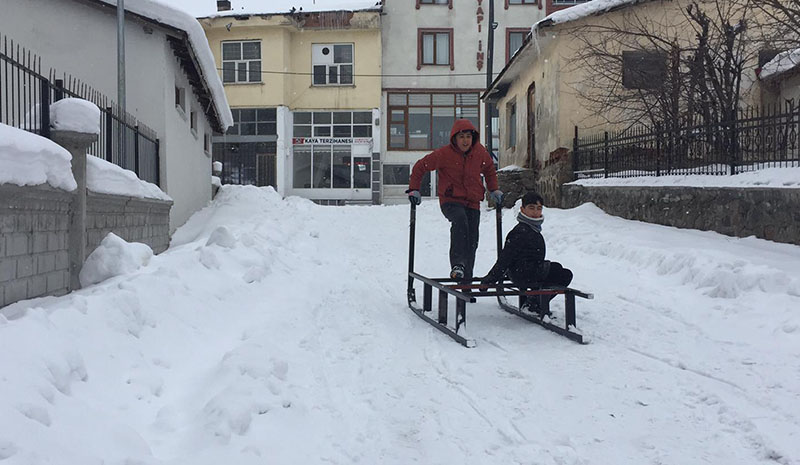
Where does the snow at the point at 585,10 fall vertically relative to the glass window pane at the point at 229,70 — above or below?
below

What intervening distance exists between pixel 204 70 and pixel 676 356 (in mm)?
13642

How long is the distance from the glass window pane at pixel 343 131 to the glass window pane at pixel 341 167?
24.3 inches

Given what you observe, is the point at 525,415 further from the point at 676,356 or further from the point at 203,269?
the point at 203,269

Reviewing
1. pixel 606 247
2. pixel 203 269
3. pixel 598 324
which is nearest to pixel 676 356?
pixel 598 324

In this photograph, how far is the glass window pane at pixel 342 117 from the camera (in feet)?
102

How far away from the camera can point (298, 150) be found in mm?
31328

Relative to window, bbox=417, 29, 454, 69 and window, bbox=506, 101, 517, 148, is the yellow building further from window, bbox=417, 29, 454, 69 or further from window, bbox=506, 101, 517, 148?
window, bbox=506, 101, 517, 148

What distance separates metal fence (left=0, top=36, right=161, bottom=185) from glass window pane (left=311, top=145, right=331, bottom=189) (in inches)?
739

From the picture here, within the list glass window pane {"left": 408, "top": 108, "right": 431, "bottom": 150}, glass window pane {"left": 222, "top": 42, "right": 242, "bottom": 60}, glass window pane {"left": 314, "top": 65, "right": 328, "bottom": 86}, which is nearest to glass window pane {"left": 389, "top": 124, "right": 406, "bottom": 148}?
glass window pane {"left": 408, "top": 108, "right": 431, "bottom": 150}

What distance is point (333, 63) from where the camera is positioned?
30922 mm

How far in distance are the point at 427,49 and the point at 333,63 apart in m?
4.87

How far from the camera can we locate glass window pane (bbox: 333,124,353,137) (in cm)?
3122

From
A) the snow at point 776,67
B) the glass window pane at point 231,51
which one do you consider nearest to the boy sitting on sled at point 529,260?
the snow at point 776,67

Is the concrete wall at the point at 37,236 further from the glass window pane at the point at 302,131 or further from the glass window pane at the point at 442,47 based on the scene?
the glass window pane at the point at 442,47
